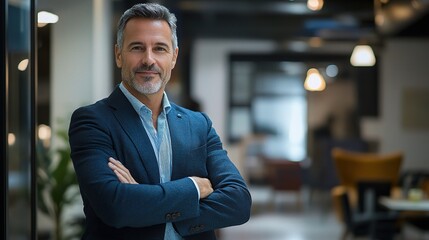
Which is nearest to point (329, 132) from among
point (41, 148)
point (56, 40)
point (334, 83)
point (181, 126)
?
point (334, 83)

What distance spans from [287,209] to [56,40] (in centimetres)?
986

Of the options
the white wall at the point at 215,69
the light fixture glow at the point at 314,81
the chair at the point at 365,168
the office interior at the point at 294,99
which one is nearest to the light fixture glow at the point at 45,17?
the office interior at the point at 294,99

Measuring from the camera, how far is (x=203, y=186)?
1.84 m

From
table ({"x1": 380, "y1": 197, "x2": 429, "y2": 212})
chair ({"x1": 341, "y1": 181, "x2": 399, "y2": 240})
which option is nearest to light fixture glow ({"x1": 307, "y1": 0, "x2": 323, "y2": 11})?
table ({"x1": 380, "y1": 197, "x2": 429, "y2": 212})

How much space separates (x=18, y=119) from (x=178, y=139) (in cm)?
118

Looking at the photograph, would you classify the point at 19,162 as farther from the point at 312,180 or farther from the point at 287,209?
the point at 312,180

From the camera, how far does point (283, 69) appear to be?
12.7 m

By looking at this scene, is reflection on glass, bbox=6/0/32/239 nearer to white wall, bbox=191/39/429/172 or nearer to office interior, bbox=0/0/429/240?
office interior, bbox=0/0/429/240

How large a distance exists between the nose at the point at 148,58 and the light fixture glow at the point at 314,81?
10.9 m

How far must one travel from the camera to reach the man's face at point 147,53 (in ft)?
5.98

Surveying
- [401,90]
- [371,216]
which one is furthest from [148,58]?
[401,90]

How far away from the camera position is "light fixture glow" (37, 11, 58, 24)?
2.23 m

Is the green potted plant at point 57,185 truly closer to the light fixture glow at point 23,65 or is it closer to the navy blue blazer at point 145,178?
the light fixture glow at point 23,65

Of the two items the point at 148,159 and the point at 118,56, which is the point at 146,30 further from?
the point at 148,159
